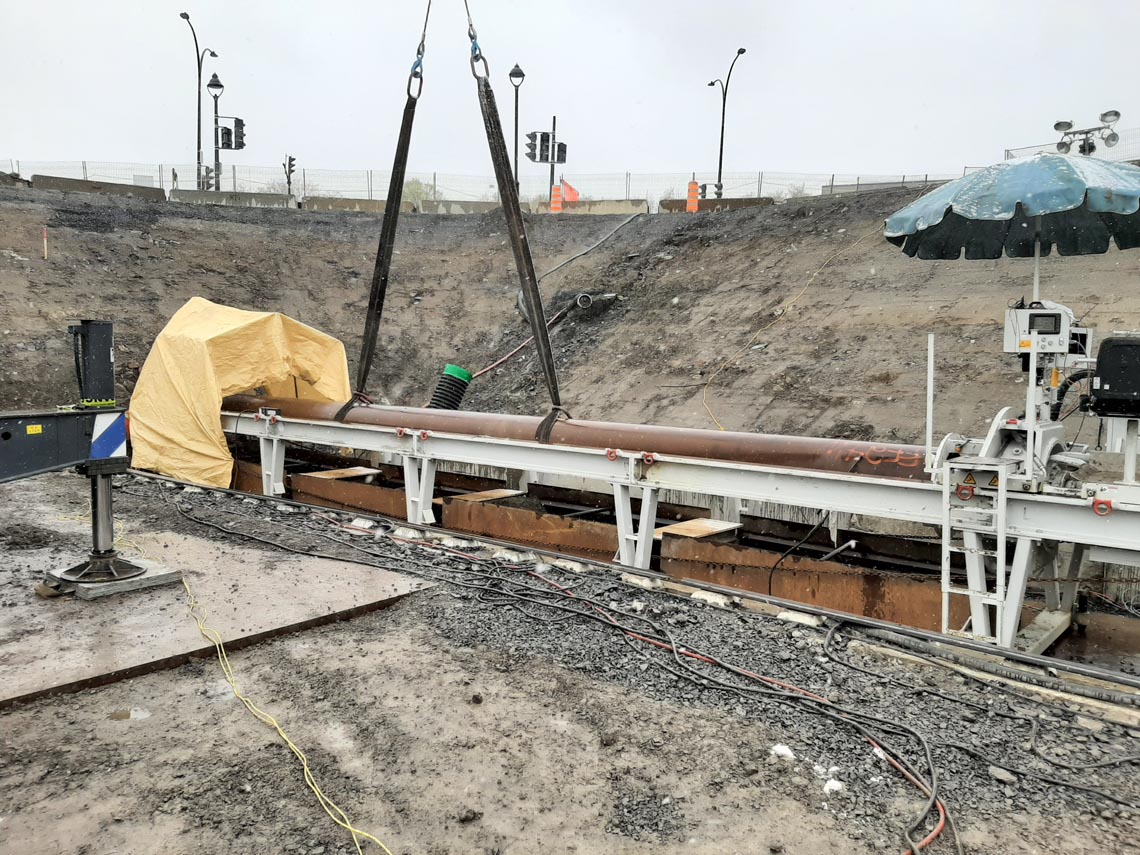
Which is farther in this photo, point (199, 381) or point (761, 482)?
point (199, 381)

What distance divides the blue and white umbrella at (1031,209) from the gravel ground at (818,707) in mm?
2990

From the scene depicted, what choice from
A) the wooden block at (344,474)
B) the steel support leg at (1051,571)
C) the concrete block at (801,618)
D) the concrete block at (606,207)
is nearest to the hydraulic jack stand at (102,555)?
the concrete block at (801,618)

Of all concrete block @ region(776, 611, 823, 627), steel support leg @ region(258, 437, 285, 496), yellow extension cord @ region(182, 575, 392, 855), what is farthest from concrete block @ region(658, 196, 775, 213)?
yellow extension cord @ region(182, 575, 392, 855)

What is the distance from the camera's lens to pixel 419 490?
29.0 feet

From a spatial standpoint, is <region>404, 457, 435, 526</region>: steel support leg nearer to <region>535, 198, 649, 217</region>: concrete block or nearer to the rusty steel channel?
the rusty steel channel

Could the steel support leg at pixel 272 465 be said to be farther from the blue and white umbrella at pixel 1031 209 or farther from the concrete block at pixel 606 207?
the concrete block at pixel 606 207

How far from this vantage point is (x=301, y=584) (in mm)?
5605

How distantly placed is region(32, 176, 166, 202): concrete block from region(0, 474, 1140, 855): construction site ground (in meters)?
20.0

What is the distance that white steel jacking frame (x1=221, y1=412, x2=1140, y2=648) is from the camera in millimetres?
4957

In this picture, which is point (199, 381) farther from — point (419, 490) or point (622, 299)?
point (622, 299)

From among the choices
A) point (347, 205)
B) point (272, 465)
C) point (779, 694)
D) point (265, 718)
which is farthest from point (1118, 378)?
point (347, 205)

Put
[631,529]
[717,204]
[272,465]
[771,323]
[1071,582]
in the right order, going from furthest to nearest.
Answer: [717,204]
[771,323]
[272,465]
[631,529]
[1071,582]

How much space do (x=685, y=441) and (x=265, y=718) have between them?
4.15 meters

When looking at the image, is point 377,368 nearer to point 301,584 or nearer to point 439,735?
point 301,584
